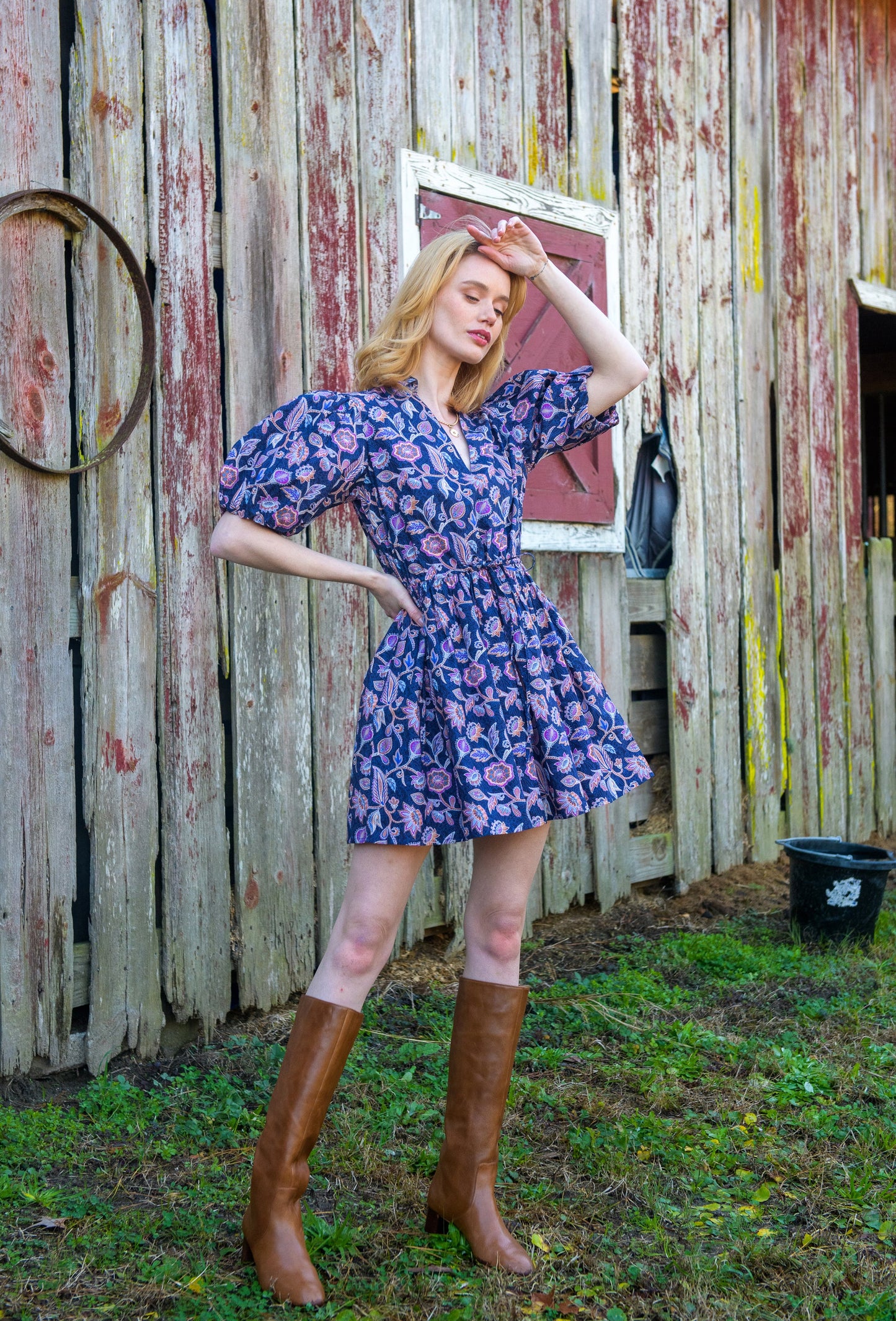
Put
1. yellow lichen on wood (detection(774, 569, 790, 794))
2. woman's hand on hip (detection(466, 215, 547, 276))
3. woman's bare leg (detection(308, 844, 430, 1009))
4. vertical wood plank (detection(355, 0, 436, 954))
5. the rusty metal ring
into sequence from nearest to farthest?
woman's bare leg (detection(308, 844, 430, 1009))
woman's hand on hip (detection(466, 215, 547, 276))
the rusty metal ring
vertical wood plank (detection(355, 0, 436, 954))
yellow lichen on wood (detection(774, 569, 790, 794))

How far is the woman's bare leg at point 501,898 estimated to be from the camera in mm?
2336

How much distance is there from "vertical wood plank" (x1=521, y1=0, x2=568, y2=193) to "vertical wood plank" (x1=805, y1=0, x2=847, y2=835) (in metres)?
1.88

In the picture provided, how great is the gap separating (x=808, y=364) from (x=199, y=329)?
358 cm

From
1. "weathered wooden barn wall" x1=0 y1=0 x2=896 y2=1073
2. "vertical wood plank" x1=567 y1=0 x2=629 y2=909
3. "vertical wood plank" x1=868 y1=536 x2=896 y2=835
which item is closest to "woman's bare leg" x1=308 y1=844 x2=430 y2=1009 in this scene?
"weathered wooden barn wall" x1=0 y1=0 x2=896 y2=1073

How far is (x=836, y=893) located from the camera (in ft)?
14.4

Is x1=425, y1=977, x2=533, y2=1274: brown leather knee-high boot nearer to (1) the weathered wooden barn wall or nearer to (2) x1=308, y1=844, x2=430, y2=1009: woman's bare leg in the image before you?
(2) x1=308, y1=844, x2=430, y2=1009: woman's bare leg

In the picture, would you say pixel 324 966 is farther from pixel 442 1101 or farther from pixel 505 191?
pixel 505 191

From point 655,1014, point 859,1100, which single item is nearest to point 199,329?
point 655,1014

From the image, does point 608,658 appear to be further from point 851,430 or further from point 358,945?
point 358,945

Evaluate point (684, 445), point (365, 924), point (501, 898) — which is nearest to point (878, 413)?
point (684, 445)

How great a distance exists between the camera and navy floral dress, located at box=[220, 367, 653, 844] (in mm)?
2238

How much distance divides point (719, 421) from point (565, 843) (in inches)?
82.9

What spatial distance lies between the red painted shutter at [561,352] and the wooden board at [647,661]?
606mm

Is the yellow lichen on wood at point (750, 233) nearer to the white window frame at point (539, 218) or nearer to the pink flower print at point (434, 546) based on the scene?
the white window frame at point (539, 218)
